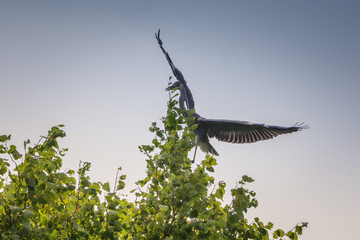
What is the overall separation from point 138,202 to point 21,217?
3.51 ft

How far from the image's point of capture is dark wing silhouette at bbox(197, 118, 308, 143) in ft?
26.9

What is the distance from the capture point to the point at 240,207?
11.1 ft

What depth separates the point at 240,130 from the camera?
28.8 feet

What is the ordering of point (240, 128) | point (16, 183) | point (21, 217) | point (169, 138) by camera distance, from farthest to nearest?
point (240, 128)
point (169, 138)
point (16, 183)
point (21, 217)

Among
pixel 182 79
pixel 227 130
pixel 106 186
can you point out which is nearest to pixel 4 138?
pixel 106 186

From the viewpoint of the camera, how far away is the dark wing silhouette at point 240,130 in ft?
26.9

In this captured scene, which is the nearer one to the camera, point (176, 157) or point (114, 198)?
point (114, 198)

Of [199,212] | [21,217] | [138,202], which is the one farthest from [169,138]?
[21,217]

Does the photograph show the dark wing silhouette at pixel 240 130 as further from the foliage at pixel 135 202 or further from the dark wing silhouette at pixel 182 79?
the foliage at pixel 135 202

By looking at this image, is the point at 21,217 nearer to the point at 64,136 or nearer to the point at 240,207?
the point at 64,136

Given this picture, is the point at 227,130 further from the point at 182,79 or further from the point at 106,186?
the point at 106,186

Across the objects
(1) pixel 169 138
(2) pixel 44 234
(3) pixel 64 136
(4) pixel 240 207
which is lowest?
(2) pixel 44 234

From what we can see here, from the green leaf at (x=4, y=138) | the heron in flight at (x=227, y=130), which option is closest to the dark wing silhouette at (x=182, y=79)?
the heron in flight at (x=227, y=130)

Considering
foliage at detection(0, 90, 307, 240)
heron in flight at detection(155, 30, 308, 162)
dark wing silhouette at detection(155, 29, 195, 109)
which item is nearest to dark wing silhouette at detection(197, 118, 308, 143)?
heron in flight at detection(155, 30, 308, 162)
